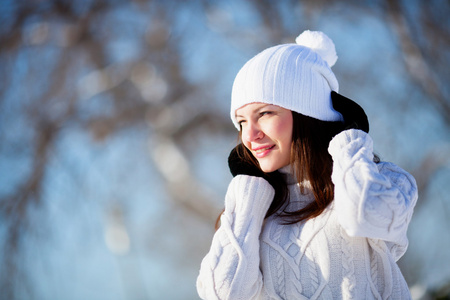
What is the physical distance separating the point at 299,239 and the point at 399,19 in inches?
120

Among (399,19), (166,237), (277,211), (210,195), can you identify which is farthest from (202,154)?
(277,211)

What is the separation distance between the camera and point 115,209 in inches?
143

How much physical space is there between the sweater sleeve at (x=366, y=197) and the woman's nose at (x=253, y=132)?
8.9 inches

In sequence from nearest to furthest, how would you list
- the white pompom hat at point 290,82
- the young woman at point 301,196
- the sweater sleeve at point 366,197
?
the sweater sleeve at point 366,197
the young woman at point 301,196
the white pompom hat at point 290,82

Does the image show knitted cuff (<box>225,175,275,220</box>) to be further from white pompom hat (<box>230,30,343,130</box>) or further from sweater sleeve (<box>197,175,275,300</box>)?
white pompom hat (<box>230,30,343,130</box>)

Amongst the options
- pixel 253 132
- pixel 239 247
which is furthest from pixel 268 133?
pixel 239 247

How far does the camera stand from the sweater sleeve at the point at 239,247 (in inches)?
41.4

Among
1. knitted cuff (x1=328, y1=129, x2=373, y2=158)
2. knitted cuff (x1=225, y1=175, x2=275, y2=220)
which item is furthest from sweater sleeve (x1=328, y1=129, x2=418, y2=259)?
knitted cuff (x1=225, y1=175, x2=275, y2=220)

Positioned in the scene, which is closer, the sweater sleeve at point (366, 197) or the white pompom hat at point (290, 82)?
the sweater sleeve at point (366, 197)

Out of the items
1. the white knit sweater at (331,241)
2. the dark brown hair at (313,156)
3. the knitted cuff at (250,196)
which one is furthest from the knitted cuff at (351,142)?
the knitted cuff at (250,196)

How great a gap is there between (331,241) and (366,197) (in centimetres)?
21

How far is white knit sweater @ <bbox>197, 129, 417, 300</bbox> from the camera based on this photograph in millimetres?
918

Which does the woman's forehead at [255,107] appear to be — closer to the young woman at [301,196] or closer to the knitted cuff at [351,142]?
the young woman at [301,196]

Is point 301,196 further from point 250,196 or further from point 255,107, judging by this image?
point 255,107
